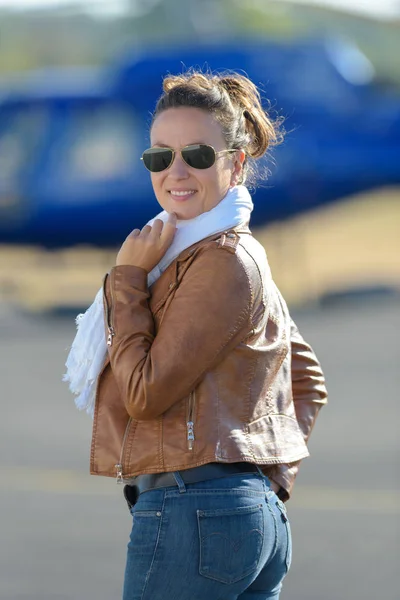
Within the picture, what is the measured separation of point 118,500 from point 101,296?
3916 millimetres

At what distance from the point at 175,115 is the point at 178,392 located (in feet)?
2.23

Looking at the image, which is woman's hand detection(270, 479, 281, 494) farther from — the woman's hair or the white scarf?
the woman's hair

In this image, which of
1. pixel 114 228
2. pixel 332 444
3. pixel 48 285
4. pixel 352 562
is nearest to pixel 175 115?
pixel 352 562

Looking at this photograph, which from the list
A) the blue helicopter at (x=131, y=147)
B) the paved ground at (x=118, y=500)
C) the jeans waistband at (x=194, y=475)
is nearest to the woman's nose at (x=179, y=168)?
the jeans waistband at (x=194, y=475)

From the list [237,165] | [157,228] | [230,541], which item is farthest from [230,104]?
[230,541]

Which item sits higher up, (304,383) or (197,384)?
(304,383)

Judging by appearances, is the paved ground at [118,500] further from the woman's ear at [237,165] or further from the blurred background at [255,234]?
the woman's ear at [237,165]

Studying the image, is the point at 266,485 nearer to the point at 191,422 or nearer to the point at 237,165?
the point at 191,422

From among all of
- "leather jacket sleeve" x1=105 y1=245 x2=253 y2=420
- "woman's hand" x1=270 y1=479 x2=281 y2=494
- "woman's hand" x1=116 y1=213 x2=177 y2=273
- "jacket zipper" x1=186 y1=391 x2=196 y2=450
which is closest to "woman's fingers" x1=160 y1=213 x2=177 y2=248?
"woman's hand" x1=116 y1=213 x2=177 y2=273

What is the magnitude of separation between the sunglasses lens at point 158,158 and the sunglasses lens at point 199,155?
5cm

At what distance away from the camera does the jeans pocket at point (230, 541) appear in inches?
109

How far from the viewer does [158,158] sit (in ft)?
9.83

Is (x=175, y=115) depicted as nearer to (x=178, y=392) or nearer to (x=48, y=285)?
(x=178, y=392)

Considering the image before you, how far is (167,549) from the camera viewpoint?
277 cm
